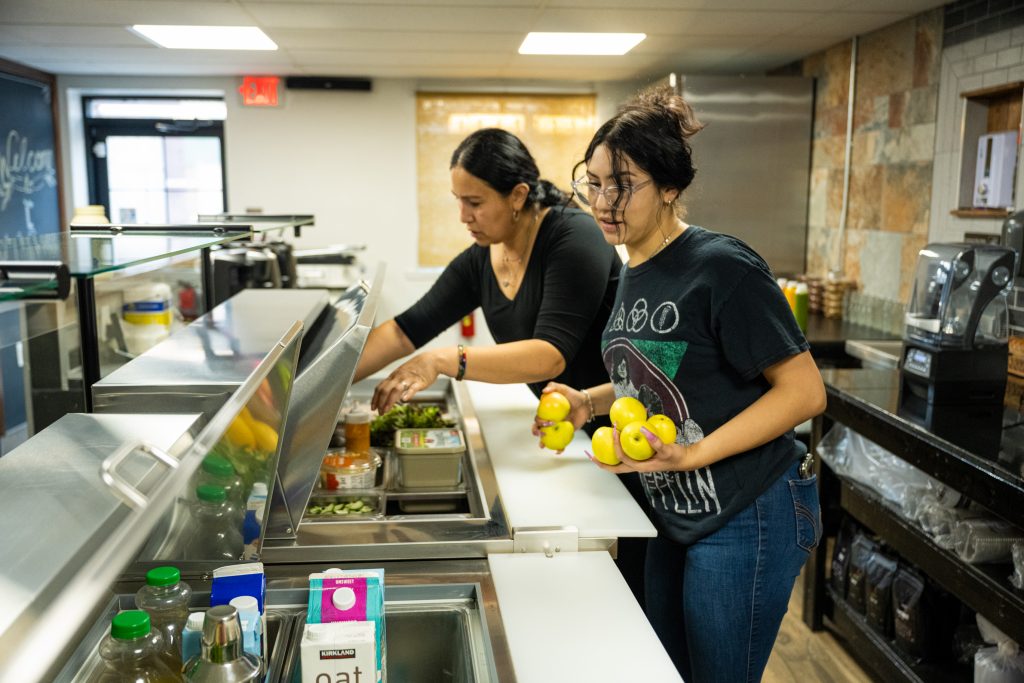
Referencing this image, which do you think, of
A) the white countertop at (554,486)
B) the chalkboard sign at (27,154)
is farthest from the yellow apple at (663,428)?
the chalkboard sign at (27,154)

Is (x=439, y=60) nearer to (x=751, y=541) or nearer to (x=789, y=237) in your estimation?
(x=789, y=237)

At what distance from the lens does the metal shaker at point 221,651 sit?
0.92 meters

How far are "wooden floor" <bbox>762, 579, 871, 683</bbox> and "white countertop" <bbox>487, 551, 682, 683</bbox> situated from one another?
1.63m

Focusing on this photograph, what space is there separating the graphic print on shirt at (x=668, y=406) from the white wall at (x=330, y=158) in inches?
176

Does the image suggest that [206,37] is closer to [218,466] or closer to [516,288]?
[516,288]

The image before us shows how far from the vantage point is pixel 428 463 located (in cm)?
184

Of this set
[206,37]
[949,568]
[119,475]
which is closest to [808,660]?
[949,568]

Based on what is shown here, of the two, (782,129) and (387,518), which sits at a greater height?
(782,129)

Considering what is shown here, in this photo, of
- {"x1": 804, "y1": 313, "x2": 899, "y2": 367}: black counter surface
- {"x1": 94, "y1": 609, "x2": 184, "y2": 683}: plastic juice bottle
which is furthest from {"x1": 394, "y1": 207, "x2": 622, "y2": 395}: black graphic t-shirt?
{"x1": 804, "y1": 313, "x2": 899, "y2": 367}: black counter surface

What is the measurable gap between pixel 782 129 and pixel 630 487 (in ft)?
11.5

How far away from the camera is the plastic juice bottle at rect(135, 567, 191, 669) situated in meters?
1.07

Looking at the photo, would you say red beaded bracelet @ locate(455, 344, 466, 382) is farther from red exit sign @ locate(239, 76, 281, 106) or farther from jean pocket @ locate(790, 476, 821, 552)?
red exit sign @ locate(239, 76, 281, 106)

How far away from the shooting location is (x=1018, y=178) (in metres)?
3.11

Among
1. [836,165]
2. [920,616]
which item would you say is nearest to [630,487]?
[920,616]
